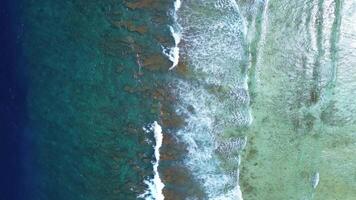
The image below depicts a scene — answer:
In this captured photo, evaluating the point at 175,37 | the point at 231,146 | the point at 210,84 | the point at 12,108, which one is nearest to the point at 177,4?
the point at 175,37

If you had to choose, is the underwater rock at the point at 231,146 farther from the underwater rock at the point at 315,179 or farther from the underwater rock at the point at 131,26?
the underwater rock at the point at 131,26

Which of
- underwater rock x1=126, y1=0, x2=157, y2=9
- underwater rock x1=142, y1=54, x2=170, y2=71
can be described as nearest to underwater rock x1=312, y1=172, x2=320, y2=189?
underwater rock x1=142, y1=54, x2=170, y2=71

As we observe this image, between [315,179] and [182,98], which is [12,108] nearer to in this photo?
[182,98]

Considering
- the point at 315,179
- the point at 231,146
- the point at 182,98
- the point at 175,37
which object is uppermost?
the point at 175,37

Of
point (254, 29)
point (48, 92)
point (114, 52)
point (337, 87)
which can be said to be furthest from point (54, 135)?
point (337, 87)

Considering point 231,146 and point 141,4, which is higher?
point 141,4

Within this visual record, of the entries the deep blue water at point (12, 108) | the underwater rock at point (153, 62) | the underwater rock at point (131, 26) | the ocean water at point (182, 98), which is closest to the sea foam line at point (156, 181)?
the ocean water at point (182, 98)

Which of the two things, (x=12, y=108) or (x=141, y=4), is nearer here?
(x=141, y=4)
